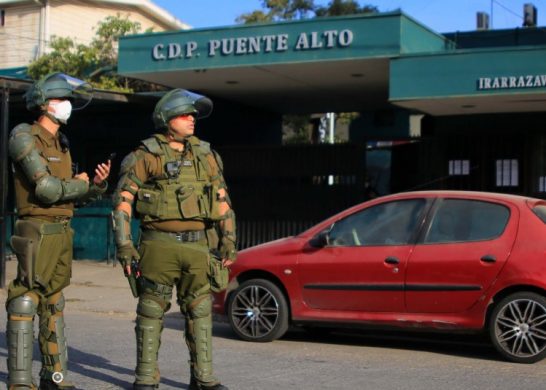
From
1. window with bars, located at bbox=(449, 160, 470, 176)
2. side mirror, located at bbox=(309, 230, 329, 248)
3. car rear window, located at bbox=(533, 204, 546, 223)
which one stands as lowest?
side mirror, located at bbox=(309, 230, 329, 248)

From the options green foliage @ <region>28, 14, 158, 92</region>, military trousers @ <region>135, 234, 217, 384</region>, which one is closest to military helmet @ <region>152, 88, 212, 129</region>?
military trousers @ <region>135, 234, 217, 384</region>

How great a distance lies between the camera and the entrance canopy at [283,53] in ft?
41.7

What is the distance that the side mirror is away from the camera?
793 cm

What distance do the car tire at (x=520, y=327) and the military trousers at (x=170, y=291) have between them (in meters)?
2.96

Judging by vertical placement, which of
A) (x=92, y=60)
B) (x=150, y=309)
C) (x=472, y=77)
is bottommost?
(x=150, y=309)

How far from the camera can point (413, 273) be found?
745 centimetres

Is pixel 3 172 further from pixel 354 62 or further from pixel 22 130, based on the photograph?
pixel 22 130

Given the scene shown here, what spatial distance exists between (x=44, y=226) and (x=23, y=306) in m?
0.50

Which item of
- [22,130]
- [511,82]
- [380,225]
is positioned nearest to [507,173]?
[511,82]

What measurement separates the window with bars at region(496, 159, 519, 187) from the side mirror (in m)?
7.03

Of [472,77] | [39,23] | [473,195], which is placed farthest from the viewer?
[39,23]

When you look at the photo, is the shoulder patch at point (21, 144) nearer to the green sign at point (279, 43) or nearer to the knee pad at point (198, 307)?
the knee pad at point (198, 307)

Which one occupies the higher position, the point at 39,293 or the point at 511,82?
the point at 511,82

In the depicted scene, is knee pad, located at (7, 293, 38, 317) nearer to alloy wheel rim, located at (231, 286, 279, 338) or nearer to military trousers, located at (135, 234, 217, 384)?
military trousers, located at (135, 234, 217, 384)
